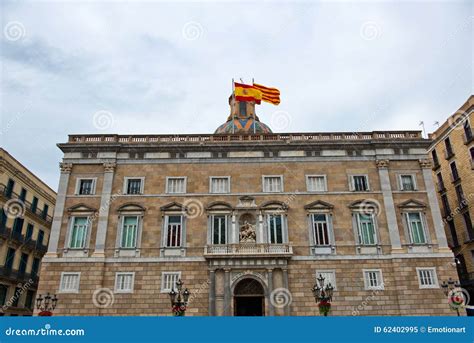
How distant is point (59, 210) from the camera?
26703 millimetres

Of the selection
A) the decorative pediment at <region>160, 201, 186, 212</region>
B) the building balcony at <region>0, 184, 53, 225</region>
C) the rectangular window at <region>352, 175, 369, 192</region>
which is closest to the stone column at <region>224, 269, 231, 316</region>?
the decorative pediment at <region>160, 201, 186, 212</region>

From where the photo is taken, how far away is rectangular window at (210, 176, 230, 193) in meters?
27.6

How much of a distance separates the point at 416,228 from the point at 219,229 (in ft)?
45.7

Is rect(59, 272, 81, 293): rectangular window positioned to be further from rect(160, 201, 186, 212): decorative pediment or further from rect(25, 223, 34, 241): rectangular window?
rect(25, 223, 34, 241): rectangular window

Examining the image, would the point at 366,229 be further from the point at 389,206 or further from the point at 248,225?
the point at 248,225

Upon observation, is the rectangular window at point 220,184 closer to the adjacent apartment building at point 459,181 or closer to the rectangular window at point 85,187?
the rectangular window at point 85,187

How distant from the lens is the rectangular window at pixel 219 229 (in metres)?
26.0

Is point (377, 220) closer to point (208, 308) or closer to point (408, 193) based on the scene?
point (408, 193)

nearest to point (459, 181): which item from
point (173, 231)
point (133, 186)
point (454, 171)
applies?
point (454, 171)

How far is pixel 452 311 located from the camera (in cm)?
2406

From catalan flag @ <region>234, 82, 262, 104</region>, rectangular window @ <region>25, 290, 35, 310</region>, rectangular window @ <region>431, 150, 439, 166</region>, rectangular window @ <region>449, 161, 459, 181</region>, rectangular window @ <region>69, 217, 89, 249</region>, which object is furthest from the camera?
rectangular window @ <region>431, 150, 439, 166</region>

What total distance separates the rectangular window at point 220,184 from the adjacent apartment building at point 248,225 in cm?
11

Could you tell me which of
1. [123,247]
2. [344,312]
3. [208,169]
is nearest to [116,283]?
[123,247]

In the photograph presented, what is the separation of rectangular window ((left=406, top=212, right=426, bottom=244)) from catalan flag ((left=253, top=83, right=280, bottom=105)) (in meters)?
14.0
